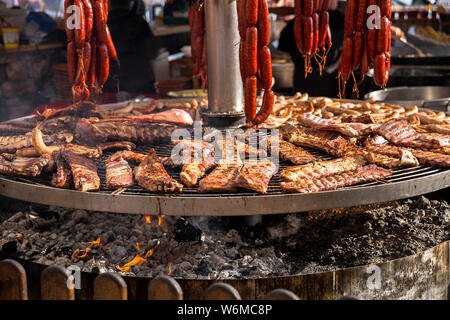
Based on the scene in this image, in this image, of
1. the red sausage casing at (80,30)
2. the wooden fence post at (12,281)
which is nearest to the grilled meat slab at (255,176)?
the wooden fence post at (12,281)

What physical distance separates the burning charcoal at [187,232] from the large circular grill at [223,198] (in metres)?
0.96

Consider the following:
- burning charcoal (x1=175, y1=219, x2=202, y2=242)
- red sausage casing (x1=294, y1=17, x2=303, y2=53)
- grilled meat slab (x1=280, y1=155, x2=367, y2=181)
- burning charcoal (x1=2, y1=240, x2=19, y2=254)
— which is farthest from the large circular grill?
red sausage casing (x1=294, y1=17, x2=303, y2=53)

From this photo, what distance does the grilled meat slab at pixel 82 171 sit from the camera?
3.05 metres

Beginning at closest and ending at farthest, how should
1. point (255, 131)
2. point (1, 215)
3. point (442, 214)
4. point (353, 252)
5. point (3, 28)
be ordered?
1. point (353, 252)
2. point (255, 131)
3. point (442, 214)
4. point (1, 215)
5. point (3, 28)

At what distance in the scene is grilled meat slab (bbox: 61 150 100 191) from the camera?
305 cm

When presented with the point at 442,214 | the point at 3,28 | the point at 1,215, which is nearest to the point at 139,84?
the point at 3,28

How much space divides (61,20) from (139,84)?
125 inches

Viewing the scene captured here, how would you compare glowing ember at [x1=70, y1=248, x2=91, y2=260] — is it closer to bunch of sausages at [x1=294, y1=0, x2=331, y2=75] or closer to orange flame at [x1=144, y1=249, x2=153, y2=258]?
orange flame at [x1=144, y1=249, x2=153, y2=258]

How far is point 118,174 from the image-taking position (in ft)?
10.6

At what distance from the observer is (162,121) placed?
436cm

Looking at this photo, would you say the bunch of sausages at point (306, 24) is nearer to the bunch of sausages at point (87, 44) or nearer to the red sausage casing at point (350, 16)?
the red sausage casing at point (350, 16)

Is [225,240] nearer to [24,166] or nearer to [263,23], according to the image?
[24,166]

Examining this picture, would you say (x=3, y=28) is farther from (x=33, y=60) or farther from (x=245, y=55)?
(x=245, y=55)

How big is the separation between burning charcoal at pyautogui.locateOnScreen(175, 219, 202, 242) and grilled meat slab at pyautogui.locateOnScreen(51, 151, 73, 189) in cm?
111
